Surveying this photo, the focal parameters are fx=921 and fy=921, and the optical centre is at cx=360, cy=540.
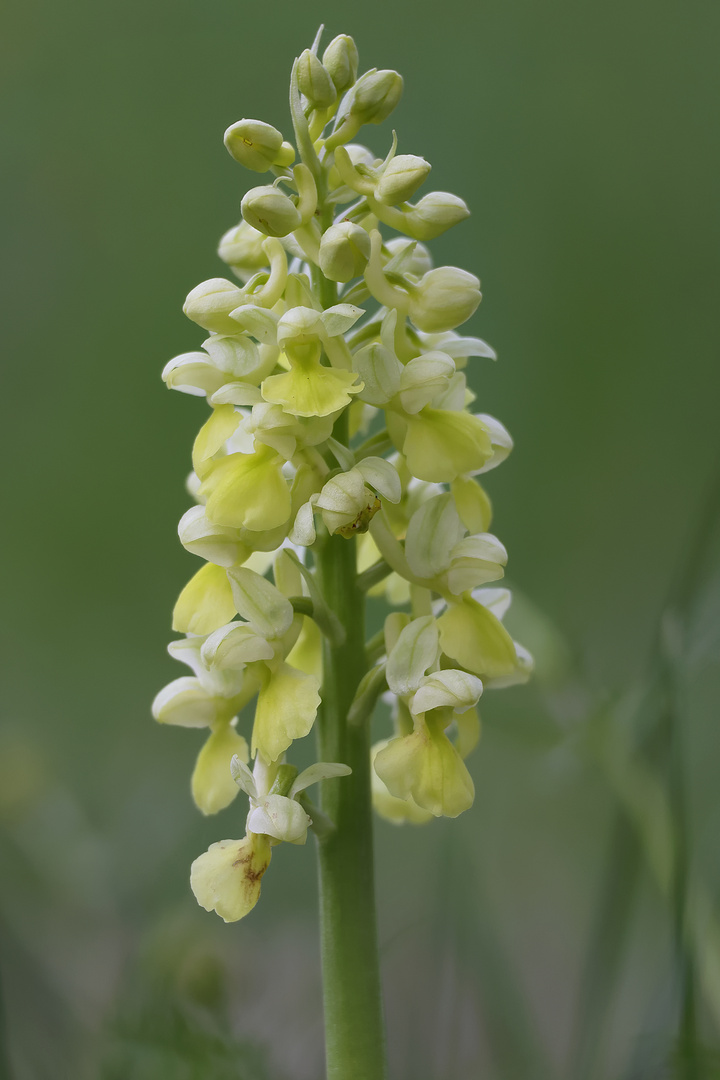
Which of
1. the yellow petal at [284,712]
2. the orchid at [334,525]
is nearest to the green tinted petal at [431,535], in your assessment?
the orchid at [334,525]

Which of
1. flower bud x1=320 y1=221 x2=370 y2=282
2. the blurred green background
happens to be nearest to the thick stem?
flower bud x1=320 y1=221 x2=370 y2=282

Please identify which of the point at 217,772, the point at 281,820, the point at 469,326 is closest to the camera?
the point at 281,820

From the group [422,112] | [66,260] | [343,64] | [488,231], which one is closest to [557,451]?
[488,231]

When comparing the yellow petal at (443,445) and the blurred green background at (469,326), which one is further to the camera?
the blurred green background at (469,326)

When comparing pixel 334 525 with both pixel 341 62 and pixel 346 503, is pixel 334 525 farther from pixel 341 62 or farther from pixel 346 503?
pixel 341 62

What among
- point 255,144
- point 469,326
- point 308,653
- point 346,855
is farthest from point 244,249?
point 469,326

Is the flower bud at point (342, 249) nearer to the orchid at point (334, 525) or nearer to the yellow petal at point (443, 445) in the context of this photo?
the orchid at point (334, 525)
